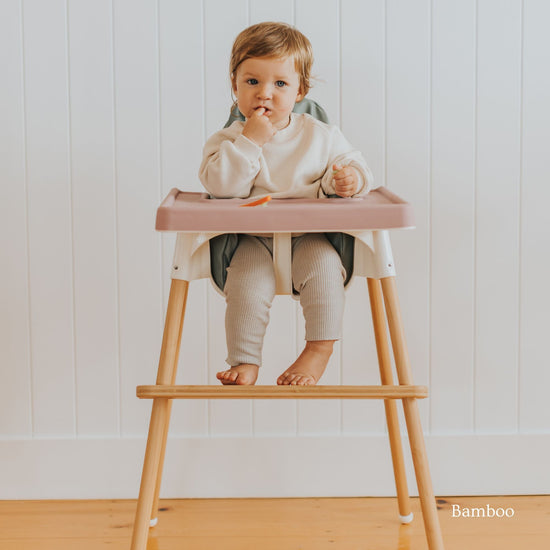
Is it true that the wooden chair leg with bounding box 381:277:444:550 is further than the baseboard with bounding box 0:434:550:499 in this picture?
No

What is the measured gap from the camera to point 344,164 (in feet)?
3.98

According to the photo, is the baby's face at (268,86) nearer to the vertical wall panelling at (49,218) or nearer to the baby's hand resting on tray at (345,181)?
the baby's hand resting on tray at (345,181)

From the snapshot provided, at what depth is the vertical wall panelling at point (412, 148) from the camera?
1.52m

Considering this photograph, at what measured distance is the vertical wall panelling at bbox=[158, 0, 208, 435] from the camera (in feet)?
4.97

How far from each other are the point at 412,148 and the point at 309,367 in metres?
0.62

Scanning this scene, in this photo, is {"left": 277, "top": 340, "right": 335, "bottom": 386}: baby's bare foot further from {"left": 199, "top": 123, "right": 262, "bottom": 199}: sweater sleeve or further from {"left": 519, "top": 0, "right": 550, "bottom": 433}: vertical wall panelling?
{"left": 519, "top": 0, "right": 550, "bottom": 433}: vertical wall panelling

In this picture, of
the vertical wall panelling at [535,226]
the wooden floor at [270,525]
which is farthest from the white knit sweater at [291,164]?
the wooden floor at [270,525]

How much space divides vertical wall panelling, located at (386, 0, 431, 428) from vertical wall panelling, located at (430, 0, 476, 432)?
17 mm

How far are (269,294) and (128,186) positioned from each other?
52 cm

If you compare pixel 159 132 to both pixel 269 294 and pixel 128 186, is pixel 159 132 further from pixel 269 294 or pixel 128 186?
pixel 269 294

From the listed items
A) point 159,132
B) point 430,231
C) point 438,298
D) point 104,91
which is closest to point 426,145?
point 430,231

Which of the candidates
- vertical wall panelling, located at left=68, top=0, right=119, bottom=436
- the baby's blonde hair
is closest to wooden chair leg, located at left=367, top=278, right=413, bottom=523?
the baby's blonde hair

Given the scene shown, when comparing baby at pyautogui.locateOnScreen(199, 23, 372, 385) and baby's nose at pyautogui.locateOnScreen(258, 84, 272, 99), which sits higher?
baby's nose at pyautogui.locateOnScreen(258, 84, 272, 99)

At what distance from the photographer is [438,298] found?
1.57 metres
